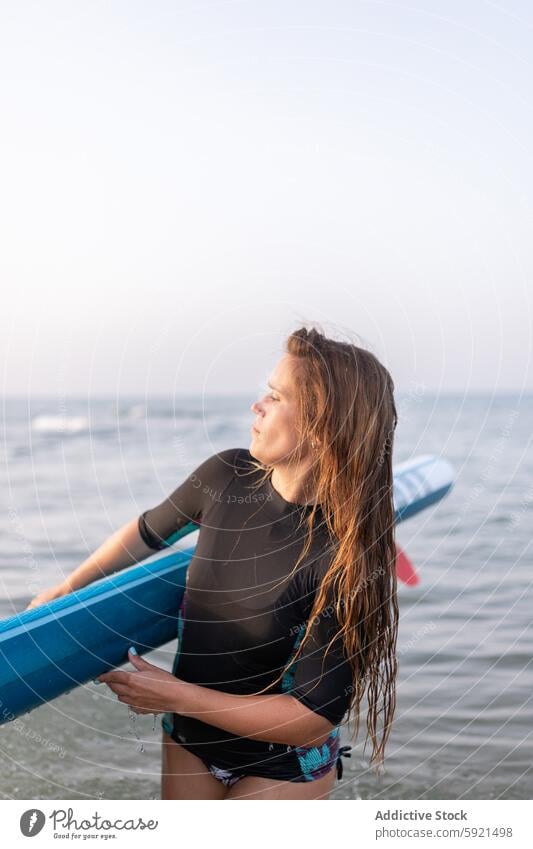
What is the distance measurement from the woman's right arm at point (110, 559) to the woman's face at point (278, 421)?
0.38 m

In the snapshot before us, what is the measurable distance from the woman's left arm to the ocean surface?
2.60 feet

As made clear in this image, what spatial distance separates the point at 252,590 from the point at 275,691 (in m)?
0.19

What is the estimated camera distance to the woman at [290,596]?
5.24 feet

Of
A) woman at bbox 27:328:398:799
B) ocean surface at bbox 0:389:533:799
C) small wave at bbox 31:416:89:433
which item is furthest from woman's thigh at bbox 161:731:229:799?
small wave at bbox 31:416:89:433

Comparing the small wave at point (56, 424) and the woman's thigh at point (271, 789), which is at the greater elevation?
the woman's thigh at point (271, 789)

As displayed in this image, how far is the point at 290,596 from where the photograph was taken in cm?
168

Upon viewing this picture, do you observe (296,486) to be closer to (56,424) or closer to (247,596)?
(247,596)

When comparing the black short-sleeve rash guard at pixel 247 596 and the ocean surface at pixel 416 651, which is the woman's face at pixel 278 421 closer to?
the black short-sleeve rash guard at pixel 247 596

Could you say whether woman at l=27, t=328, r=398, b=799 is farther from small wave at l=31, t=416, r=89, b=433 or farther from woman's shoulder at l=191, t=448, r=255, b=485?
small wave at l=31, t=416, r=89, b=433

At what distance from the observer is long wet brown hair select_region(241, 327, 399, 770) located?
1.66m

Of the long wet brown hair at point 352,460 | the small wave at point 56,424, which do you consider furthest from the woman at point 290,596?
the small wave at point 56,424

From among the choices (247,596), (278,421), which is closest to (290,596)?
(247,596)

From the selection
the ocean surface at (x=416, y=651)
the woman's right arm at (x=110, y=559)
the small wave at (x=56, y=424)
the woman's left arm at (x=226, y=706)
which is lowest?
the small wave at (x=56, y=424)
